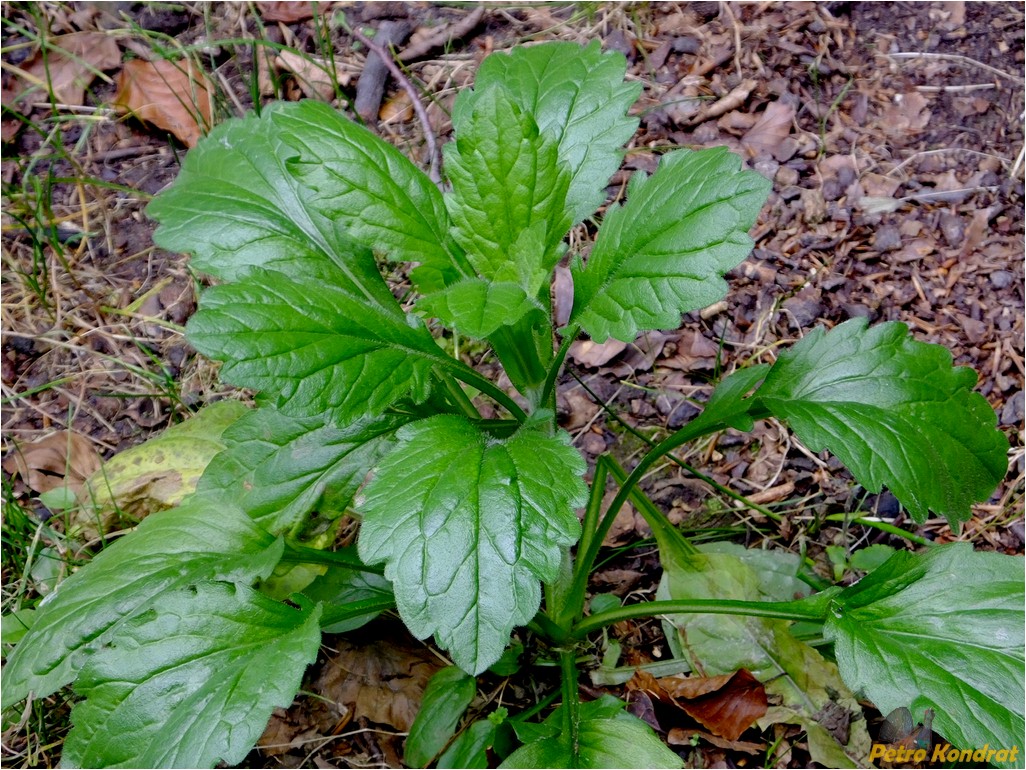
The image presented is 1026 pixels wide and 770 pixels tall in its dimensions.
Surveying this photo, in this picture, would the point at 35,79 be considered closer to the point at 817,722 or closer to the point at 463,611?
the point at 463,611

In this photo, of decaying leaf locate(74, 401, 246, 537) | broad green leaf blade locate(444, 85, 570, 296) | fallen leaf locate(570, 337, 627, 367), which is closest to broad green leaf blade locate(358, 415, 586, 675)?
broad green leaf blade locate(444, 85, 570, 296)

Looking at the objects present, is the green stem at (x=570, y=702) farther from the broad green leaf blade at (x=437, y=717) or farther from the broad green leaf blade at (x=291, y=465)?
the broad green leaf blade at (x=291, y=465)

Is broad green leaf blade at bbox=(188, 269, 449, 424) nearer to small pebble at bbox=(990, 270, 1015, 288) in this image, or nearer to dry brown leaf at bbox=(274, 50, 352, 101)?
dry brown leaf at bbox=(274, 50, 352, 101)

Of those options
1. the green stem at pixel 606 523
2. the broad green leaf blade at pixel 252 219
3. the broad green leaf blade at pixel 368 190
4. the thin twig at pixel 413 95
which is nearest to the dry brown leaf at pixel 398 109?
the thin twig at pixel 413 95

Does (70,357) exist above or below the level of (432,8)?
below

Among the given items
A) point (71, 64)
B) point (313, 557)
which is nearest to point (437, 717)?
point (313, 557)

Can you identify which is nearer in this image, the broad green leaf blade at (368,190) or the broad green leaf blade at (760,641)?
the broad green leaf blade at (368,190)

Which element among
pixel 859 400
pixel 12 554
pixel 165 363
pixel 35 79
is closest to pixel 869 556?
pixel 859 400
